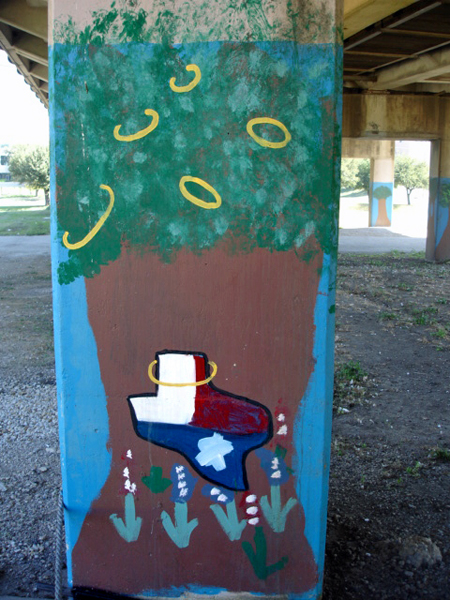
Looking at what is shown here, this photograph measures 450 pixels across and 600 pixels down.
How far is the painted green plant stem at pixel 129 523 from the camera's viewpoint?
9.27 ft

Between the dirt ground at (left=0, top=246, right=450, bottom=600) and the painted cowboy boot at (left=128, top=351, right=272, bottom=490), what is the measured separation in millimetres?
1052

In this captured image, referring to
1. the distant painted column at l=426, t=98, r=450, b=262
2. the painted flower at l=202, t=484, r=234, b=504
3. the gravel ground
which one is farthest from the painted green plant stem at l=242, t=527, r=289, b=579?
the distant painted column at l=426, t=98, r=450, b=262

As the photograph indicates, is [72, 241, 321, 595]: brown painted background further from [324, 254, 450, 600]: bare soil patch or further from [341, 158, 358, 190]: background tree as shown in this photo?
[341, 158, 358, 190]: background tree

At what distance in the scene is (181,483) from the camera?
279 cm

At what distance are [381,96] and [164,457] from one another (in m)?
15.1

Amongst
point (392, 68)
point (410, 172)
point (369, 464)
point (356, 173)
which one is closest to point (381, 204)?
point (392, 68)

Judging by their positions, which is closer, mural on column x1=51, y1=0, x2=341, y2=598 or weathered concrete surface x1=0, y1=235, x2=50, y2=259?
mural on column x1=51, y1=0, x2=341, y2=598

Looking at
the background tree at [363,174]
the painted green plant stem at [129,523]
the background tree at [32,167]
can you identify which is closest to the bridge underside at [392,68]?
the painted green plant stem at [129,523]

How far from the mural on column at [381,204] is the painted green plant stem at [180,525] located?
28.8 meters

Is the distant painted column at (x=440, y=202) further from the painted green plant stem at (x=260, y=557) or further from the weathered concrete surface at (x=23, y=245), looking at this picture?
the painted green plant stem at (x=260, y=557)

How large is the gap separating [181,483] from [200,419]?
0.34m

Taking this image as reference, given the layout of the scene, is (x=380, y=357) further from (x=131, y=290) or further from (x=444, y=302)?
(x=131, y=290)

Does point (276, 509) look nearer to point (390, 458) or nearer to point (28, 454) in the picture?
point (390, 458)

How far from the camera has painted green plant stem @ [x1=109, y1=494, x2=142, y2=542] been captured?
2824 mm
